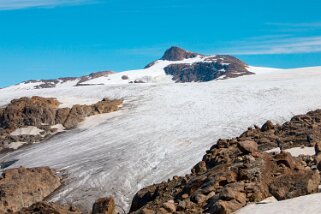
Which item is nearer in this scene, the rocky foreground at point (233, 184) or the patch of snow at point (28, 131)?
the rocky foreground at point (233, 184)

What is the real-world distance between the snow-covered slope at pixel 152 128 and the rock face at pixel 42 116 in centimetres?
174

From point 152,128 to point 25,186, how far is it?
16658mm

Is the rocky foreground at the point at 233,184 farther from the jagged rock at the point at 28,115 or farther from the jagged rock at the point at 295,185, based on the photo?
the jagged rock at the point at 28,115

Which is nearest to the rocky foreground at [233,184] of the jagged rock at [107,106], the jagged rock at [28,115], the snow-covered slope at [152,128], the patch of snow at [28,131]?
Result: the snow-covered slope at [152,128]

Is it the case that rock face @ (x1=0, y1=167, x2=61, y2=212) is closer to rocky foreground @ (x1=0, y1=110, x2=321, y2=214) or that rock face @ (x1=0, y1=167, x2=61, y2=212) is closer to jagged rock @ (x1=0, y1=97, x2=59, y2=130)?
rocky foreground @ (x1=0, y1=110, x2=321, y2=214)

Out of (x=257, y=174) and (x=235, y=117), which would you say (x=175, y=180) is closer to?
(x=257, y=174)

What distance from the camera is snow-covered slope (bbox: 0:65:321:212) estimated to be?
142ft

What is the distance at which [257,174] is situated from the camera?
78.4 feet

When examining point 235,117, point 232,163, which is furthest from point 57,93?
point 232,163

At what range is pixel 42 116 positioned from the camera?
66.5 meters

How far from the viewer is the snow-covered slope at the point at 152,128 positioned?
43.2 meters

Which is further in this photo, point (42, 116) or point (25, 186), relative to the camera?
point (42, 116)

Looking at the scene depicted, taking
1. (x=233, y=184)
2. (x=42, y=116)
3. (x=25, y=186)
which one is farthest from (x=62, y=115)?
(x=233, y=184)

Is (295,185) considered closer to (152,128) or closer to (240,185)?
(240,185)
